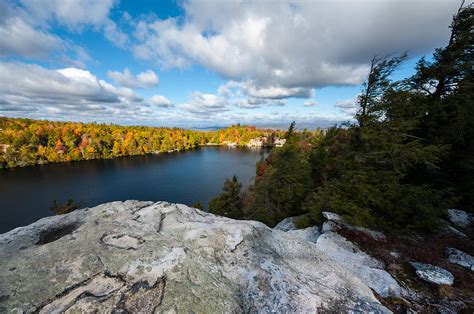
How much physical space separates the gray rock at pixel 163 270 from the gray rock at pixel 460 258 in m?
5.87

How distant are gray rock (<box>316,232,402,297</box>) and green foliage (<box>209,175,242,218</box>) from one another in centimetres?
2297

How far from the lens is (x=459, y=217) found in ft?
35.3

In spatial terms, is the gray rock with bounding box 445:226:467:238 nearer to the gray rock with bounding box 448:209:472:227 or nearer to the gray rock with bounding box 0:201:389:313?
the gray rock with bounding box 448:209:472:227

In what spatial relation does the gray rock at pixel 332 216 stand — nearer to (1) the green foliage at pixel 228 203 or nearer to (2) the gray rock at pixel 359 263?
(2) the gray rock at pixel 359 263

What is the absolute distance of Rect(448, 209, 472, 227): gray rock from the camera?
34.0ft

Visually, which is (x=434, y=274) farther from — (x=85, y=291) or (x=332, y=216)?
(x=85, y=291)

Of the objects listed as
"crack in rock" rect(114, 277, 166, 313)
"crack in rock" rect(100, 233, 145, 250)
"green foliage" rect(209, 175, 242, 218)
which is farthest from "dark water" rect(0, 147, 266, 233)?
"crack in rock" rect(114, 277, 166, 313)

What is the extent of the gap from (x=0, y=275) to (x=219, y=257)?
3512 millimetres

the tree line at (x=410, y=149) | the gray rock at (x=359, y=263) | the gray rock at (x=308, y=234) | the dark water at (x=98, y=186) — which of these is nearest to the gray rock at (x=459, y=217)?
the tree line at (x=410, y=149)

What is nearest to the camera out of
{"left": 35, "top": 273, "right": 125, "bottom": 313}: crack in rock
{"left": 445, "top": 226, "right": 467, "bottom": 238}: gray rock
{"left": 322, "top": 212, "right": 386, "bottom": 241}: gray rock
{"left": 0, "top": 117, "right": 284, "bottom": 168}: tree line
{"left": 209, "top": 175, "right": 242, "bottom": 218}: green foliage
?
{"left": 35, "top": 273, "right": 125, "bottom": 313}: crack in rock

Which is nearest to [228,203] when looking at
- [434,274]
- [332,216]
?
[332,216]

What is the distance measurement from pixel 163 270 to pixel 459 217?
49.3 ft

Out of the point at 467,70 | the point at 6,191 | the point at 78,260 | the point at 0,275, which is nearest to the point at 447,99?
the point at 467,70

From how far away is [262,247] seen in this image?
4785 millimetres
